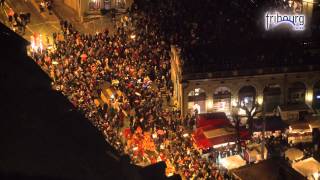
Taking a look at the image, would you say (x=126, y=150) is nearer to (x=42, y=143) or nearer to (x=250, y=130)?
(x=250, y=130)

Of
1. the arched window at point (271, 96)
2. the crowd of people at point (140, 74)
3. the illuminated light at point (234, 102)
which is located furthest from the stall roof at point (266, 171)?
the arched window at point (271, 96)

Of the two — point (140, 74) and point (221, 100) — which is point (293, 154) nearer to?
point (221, 100)

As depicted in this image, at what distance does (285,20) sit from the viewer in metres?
48.3

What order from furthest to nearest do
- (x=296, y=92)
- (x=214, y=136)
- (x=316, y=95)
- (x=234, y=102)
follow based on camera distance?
1. (x=316, y=95)
2. (x=296, y=92)
3. (x=234, y=102)
4. (x=214, y=136)

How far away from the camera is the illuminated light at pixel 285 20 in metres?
48.0

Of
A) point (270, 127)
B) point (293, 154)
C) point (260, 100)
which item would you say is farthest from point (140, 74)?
point (293, 154)

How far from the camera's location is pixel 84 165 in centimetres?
1441

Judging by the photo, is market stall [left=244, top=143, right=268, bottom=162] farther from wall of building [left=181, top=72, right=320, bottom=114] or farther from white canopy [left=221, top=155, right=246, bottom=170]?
wall of building [left=181, top=72, right=320, bottom=114]

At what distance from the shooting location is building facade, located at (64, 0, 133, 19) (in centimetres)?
5623

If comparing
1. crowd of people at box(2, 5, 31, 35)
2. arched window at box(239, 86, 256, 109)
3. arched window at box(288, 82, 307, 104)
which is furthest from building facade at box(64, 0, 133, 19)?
arched window at box(288, 82, 307, 104)

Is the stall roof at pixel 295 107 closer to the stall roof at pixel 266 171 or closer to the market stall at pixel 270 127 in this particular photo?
the market stall at pixel 270 127

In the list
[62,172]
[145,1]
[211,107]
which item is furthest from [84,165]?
[145,1]

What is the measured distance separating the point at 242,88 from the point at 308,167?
1310cm

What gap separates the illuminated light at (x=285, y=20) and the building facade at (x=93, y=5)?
17081 millimetres
